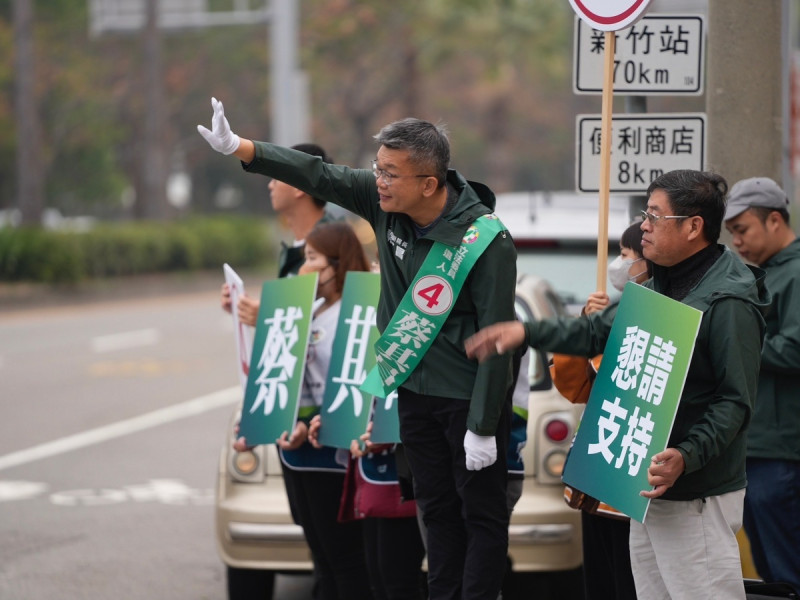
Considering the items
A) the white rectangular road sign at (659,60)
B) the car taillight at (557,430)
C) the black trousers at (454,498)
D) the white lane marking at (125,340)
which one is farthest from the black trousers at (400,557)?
the white lane marking at (125,340)

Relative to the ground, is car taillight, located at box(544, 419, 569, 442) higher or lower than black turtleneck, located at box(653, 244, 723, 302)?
lower

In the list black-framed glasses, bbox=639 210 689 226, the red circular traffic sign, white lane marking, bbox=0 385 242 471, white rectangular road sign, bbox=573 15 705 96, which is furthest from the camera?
white lane marking, bbox=0 385 242 471

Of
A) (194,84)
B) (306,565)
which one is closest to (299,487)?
(306,565)

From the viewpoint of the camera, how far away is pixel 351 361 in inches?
199

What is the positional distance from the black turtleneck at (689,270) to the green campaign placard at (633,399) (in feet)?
0.34

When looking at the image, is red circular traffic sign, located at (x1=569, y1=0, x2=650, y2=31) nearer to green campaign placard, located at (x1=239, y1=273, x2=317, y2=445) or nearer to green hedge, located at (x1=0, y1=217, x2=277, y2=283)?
green campaign placard, located at (x1=239, y1=273, x2=317, y2=445)

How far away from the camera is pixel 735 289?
360 centimetres

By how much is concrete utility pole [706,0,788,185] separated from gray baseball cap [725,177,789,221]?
0.81 meters

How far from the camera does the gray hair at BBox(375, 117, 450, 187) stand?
408 centimetres

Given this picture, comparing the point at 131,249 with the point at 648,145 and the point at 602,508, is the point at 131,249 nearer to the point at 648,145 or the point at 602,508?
the point at 648,145

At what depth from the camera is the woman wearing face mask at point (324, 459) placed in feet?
16.7

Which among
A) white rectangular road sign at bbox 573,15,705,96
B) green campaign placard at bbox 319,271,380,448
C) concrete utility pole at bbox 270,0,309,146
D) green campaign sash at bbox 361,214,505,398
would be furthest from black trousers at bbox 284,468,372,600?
concrete utility pole at bbox 270,0,309,146

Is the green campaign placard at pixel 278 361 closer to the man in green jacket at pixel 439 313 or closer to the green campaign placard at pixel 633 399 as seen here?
the man in green jacket at pixel 439 313

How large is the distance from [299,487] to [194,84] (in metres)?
46.9
